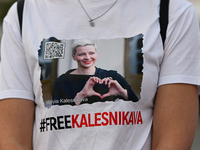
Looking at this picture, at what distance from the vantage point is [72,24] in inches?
69.1

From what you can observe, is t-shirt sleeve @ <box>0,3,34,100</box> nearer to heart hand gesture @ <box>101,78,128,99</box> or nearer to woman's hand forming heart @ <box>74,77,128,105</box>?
woman's hand forming heart @ <box>74,77,128,105</box>

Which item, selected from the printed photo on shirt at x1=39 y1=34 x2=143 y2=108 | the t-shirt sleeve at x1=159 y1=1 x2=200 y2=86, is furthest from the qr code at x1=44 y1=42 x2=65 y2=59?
the t-shirt sleeve at x1=159 y1=1 x2=200 y2=86

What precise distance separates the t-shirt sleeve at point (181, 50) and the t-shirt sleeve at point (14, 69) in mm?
598

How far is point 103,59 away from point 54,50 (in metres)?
0.22

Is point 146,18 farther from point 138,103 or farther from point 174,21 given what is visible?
point 138,103

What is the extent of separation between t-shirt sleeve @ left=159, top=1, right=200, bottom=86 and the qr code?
44cm

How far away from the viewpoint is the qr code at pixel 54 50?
1.71m

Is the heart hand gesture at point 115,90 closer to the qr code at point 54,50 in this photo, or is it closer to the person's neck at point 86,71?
the person's neck at point 86,71

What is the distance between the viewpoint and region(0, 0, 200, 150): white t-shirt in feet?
5.38

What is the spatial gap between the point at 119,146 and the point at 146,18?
0.56m

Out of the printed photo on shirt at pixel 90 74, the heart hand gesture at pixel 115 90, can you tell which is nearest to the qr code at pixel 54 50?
the printed photo on shirt at pixel 90 74

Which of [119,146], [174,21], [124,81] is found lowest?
[119,146]

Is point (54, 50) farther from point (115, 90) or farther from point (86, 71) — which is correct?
point (115, 90)

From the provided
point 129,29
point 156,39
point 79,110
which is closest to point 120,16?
point 129,29
